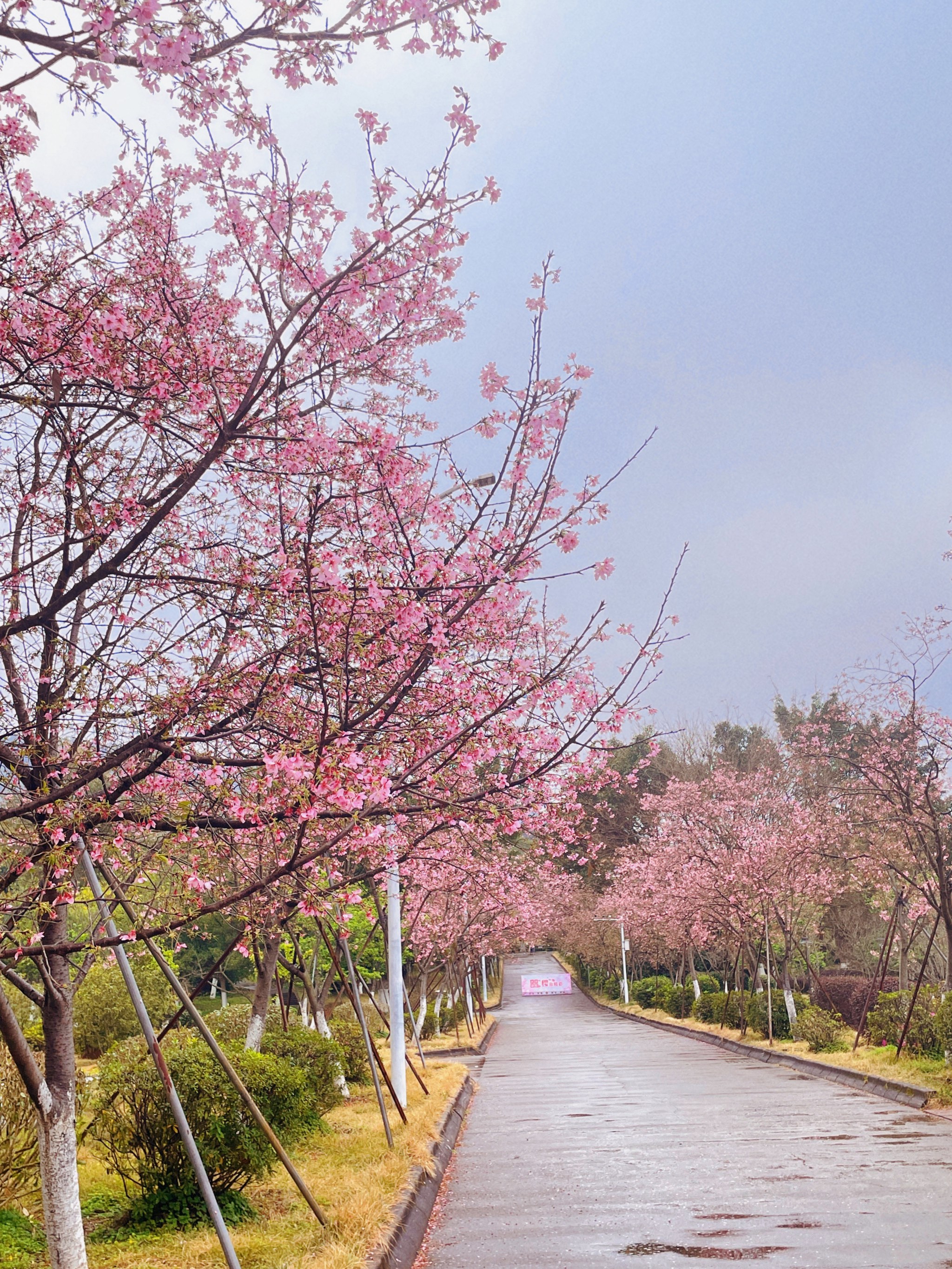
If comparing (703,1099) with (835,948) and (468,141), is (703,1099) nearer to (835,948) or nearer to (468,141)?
(468,141)

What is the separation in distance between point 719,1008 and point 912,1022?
1594 cm

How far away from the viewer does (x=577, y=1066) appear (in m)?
25.7

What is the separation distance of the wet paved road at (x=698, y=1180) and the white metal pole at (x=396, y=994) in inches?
47.0

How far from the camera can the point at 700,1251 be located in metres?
7.30

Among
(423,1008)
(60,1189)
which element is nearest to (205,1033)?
(60,1189)

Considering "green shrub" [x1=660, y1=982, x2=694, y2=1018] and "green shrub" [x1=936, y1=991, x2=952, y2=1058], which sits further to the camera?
"green shrub" [x1=660, y1=982, x2=694, y2=1018]

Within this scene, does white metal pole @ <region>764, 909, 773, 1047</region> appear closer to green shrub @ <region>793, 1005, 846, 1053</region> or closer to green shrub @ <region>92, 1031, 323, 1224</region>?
green shrub @ <region>793, 1005, 846, 1053</region>

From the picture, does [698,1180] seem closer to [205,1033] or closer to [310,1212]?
[310,1212]

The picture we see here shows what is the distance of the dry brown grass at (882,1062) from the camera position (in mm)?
15102

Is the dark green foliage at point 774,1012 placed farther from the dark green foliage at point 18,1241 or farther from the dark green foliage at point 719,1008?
the dark green foliage at point 18,1241

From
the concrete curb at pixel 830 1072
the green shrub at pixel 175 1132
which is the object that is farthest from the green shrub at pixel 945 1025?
the green shrub at pixel 175 1132

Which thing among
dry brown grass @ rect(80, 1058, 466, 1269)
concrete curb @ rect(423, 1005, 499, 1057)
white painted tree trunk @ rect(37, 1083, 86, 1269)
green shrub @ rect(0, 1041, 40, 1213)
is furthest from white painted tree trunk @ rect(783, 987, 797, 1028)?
white painted tree trunk @ rect(37, 1083, 86, 1269)

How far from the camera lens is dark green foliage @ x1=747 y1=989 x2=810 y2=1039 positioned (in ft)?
89.3

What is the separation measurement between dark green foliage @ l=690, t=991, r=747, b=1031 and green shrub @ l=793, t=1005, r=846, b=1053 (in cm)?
546
